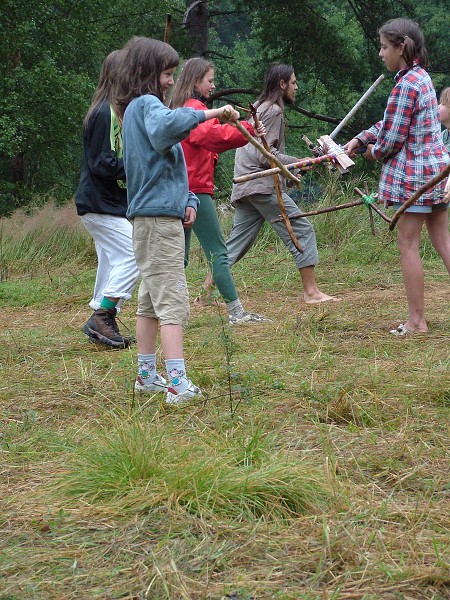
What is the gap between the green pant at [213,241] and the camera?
6.47 m

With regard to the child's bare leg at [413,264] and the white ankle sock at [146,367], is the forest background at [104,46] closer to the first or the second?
the child's bare leg at [413,264]

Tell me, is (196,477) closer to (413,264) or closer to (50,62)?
(413,264)

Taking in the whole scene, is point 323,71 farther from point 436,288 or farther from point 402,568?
point 402,568

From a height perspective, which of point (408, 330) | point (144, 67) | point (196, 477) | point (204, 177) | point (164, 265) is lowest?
point (408, 330)

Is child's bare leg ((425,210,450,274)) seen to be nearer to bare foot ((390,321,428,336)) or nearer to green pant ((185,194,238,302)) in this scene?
bare foot ((390,321,428,336))

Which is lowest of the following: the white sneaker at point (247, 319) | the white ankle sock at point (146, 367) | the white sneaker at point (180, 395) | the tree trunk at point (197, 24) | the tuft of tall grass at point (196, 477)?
the white sneaker at point (247, 319)

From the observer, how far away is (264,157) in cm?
712

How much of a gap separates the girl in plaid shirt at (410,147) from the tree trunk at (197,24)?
47.9 feet

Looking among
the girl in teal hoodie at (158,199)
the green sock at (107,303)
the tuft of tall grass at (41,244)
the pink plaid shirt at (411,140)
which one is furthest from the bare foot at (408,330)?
the tuft of tall grass at (41,244)

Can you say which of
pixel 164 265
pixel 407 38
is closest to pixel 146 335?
pixel 164 265

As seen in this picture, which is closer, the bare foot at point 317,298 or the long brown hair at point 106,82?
the long brown hair at point 106,82

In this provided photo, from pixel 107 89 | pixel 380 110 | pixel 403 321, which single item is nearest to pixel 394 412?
pixel 403 321

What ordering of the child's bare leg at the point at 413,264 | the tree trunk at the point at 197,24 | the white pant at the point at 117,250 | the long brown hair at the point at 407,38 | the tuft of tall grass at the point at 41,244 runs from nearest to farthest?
the long brown hair at the point at 407,38 < the child's bare leg at the point at 413,264 < the white pant at the point at 117,250 < the tuft of tall grass at the point at 41,244 < the tree trunk at the point at 197,24

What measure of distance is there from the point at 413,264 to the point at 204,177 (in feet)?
5.29
